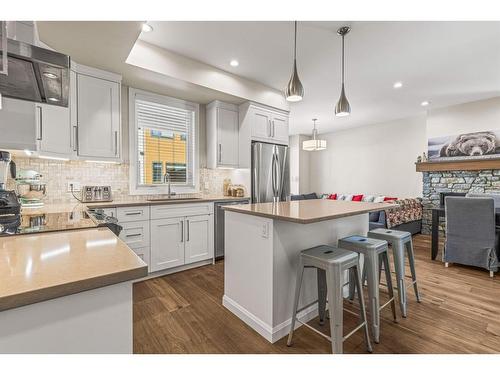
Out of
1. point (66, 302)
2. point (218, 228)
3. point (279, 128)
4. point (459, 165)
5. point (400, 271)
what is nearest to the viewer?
point (66, 302)

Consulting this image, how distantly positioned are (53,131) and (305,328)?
9.57 feet

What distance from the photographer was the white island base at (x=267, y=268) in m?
1.77

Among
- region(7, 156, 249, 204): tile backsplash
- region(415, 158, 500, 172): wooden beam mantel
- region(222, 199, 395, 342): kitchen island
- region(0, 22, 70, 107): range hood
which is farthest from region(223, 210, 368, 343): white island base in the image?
region(415, 158, 500, 172): wooden beam mantel

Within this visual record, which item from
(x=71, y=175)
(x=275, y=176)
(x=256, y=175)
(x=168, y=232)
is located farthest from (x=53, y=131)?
(x=275, y=176)

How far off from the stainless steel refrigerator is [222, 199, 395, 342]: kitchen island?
1.76 m

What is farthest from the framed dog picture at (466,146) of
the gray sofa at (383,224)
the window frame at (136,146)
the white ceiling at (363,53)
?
the window frame at (136,146)

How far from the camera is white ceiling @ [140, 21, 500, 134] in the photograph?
8.05ft

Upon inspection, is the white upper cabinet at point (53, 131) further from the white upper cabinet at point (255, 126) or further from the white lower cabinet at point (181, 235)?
the white upper cabinet at point (255, 126)

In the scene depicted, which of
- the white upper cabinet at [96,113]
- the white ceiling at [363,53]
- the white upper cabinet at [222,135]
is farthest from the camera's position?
the white upper cabinet at [222,135]

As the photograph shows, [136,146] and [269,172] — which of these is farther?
[269,172]

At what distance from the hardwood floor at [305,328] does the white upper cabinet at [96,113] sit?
1571 mm

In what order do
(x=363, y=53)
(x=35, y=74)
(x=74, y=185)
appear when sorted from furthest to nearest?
(x=363, y=53) < (x=74, y=185) < (x=35, y=74)

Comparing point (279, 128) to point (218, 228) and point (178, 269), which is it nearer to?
point (218, 228)

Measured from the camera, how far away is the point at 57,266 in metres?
0.78
